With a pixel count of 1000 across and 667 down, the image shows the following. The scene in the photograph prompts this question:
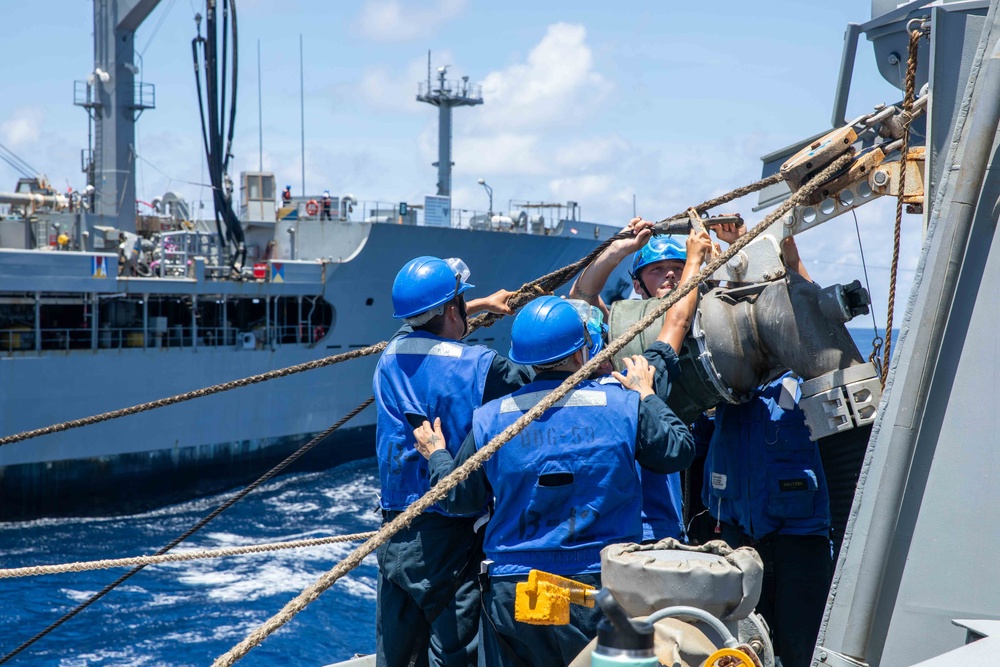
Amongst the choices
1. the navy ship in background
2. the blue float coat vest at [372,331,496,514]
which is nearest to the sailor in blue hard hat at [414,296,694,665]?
the blue float coat vest at [372,331,496,514]

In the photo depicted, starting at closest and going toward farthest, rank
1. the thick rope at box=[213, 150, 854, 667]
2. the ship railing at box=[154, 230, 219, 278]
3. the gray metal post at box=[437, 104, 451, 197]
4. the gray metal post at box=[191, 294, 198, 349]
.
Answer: the thick rope at box=[213, 150, 854, 667] < the gray metal post at box=[191, 294, 198, 349] < the ship railing at box=[154, 230, 219, 278] < the gray metal post at box=[437, 104, 451, 197]

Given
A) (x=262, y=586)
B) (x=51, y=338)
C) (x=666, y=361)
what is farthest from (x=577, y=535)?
(x=51, y=338)

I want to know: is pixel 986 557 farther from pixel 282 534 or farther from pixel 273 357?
pixel 273 357

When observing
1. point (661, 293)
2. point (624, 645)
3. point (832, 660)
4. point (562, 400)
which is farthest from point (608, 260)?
point (624, 645)

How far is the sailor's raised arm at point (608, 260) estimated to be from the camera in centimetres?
397

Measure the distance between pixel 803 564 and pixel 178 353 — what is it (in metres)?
16.9

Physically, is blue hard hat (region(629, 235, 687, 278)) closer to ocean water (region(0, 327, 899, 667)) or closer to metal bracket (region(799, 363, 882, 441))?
metal bracket (region(799, 363, 882, 441))

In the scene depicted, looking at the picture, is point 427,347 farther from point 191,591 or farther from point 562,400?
point 191,591

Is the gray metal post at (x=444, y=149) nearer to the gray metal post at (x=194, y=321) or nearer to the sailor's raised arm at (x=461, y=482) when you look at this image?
the gray metal post at (x=194, y=321)

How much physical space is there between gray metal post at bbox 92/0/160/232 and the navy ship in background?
35 mm

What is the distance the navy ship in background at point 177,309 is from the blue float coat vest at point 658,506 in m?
15.8

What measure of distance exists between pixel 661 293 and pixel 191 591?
402 inches

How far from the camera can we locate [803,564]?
11.8 feet

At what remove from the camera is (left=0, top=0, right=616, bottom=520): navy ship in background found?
16797 millimetres
